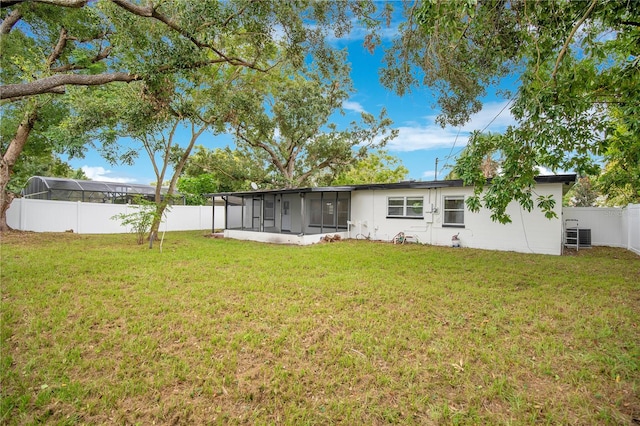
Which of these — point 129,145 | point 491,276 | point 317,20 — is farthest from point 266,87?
point 491,276

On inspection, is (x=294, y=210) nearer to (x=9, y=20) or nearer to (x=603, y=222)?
(x=9, y=20)

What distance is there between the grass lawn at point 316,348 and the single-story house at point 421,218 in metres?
3.18

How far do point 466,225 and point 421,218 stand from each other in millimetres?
1578

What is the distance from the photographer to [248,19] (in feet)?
20.2

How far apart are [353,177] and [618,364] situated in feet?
93.1

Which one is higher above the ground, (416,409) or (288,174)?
(288,174)

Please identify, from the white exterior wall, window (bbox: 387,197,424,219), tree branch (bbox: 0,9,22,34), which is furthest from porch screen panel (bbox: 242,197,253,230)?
tree branch (bbox: 0,9,22,34)

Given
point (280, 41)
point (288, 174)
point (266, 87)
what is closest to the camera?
point (280, 41)

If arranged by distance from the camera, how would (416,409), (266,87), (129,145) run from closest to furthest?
(416,409)
(129,145)
(266,87)

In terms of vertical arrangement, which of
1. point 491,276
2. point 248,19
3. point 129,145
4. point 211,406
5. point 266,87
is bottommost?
point 211,406

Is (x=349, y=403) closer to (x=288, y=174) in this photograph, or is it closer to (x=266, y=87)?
(x=266, y=87)

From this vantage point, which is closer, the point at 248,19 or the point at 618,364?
the point at 618,364

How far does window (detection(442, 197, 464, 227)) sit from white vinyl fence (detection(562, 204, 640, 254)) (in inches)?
186

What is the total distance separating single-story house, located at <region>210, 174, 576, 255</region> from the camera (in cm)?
927
